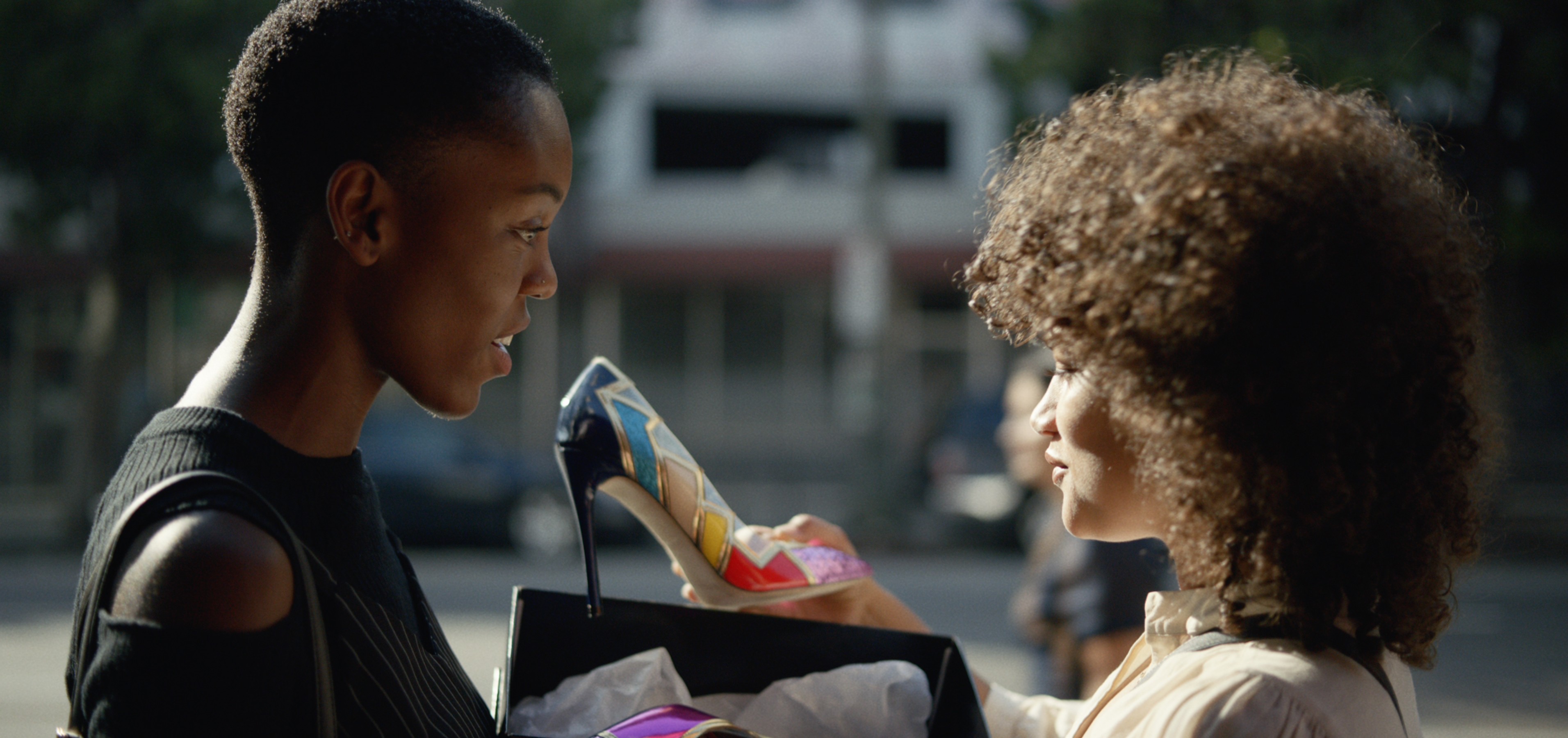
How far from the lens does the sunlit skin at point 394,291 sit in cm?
122

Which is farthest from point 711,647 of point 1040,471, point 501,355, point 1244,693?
point 1040,471

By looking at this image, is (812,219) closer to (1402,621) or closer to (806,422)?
(806,422)

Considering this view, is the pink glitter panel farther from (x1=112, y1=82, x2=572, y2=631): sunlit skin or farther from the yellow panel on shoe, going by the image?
(x1=112, y1=82, x2=572, y2=631): sunlit skin

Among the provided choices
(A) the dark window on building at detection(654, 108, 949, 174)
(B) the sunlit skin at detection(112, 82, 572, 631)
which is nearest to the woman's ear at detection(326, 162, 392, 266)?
(B) the sunlit skin at detection(112, 82, 572, 631)

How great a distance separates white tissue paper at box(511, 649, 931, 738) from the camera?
156cm

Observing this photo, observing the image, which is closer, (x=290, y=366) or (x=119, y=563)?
(x=119, y=563)

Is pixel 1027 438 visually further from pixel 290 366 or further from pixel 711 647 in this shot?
pixel 290 366

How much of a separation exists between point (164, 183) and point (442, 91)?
39.9 ft

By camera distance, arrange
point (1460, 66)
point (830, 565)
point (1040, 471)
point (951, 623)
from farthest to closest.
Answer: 1. point (1460, 66)
2. point (951, 623)
3. point (1040, 471)
4. point (830, 565)

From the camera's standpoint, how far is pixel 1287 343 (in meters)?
1.13

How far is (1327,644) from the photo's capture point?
1.18 metres

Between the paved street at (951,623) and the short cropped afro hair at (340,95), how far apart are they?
3253 millimetres

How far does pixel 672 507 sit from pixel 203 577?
2.71 ft

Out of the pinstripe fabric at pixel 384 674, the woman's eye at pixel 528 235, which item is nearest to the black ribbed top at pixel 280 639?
the pinstripe fabric at pixel 384 674
